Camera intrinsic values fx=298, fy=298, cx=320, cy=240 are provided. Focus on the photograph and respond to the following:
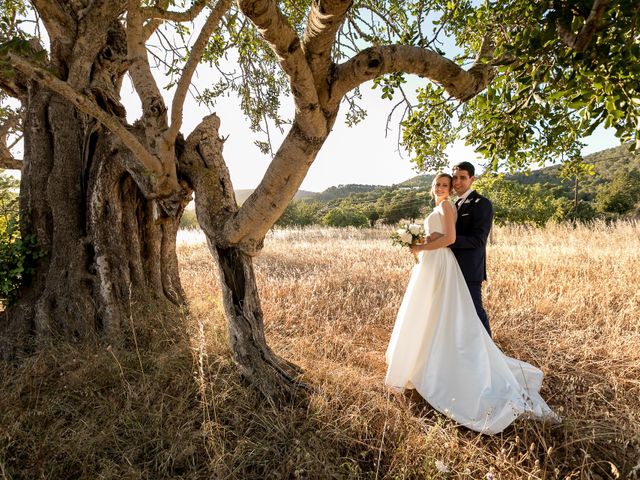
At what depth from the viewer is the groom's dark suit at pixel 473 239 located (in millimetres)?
3139

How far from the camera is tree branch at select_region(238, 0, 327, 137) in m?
1.57

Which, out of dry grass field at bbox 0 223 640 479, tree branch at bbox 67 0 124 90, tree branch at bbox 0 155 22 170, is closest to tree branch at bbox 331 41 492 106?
dry grass field at bbox 0 223 640 479

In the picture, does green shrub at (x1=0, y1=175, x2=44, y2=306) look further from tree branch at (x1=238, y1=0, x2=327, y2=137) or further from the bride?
the bride

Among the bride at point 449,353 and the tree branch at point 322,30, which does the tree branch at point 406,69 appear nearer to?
the tree branch at point 322,30

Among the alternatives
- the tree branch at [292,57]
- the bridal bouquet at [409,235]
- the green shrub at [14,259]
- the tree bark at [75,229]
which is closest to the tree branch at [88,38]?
the tree bark at [75,229]

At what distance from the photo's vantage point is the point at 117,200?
3867 mm

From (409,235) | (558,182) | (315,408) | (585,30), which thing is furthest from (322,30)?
(558,182)

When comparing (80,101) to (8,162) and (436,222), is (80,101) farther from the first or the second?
(8,162)

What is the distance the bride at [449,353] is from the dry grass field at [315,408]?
6.8 inches

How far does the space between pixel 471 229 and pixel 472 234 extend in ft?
0.18

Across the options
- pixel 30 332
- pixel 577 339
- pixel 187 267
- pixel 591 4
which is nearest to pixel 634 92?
pixel 591 4

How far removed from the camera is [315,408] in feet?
8.38

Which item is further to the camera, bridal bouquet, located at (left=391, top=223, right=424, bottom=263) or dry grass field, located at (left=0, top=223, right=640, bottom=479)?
bridal bouquet, located at (left=391, top=223, right=424, bottom=263)

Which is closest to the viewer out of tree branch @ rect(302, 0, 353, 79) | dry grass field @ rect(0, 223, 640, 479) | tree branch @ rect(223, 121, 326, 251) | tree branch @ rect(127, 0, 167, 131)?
tree branch @ rect(302, 0, 353, 79)
